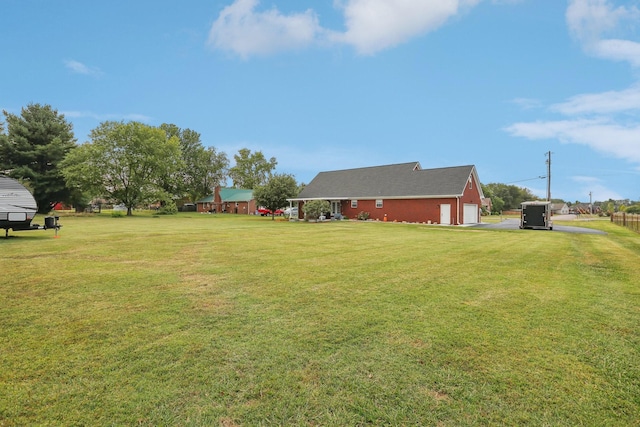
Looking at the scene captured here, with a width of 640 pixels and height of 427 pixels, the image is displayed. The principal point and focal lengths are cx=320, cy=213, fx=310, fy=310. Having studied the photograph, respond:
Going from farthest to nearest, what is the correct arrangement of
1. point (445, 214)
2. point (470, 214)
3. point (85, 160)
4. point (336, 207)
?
1. point (85, 160)
2. point (336, 207)
3. point (470, 214)
4. point (445, 214)

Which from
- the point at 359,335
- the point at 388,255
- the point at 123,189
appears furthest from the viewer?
the point at 123,189

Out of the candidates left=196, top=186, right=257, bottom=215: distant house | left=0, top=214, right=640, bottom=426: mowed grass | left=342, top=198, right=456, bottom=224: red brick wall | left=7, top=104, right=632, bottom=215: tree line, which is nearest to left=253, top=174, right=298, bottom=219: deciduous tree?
left=7, top=104, right=632, bottom=215: tree line

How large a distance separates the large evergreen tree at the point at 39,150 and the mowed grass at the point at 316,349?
4367cm

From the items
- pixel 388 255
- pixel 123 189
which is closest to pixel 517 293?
pixel 388 255

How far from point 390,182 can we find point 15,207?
30.0 m

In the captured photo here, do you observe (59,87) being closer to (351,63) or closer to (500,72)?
(351,63)

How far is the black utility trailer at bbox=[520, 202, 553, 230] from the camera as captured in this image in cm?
2306

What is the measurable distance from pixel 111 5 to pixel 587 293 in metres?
23.7

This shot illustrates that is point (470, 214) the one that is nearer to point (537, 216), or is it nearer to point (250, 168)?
point (537, 216)

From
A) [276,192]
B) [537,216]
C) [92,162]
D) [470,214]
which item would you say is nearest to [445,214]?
[470,214]

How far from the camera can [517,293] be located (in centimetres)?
577

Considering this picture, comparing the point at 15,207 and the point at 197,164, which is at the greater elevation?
the point at 197,164

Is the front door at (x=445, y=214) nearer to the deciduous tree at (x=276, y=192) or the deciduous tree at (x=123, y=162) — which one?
the deciduous tree at (x=276, y=192)

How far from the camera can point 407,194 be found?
31438mm
